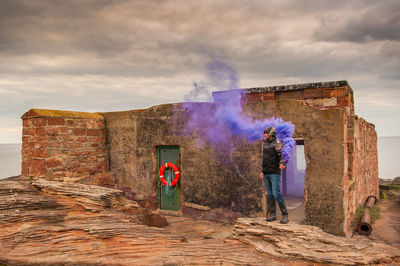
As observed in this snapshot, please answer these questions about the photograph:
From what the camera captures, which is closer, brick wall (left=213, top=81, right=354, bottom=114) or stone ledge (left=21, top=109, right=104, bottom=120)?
stone ledge (left=21, top=109, right=104, bottom=120)

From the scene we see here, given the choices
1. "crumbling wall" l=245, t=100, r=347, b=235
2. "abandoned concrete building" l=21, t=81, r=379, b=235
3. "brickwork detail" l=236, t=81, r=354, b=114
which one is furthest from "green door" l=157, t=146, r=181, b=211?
"crumbling wall" l=245, t=100, r=347, b=235

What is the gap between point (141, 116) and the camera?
1036 centimetres

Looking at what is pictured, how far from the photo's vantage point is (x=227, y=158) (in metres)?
8.93

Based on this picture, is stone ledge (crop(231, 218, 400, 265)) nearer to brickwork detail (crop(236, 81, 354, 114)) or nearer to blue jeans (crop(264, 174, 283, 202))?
blue jeans (crop(264, 174, 283, 202))

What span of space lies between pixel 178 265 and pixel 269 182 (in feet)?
7.94

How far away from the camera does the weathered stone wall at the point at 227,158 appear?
7434 mm

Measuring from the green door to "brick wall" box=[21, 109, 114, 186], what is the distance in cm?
214

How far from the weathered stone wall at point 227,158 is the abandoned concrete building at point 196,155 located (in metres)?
0.02

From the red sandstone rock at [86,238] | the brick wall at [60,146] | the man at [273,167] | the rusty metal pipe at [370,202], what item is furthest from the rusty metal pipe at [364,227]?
the brick wall at [60,146]

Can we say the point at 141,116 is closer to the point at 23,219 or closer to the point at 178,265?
the point at 23,219

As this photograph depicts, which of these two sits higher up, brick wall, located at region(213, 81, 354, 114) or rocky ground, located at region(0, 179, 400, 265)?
brick wall, located at region(213, 81, 354, 114)

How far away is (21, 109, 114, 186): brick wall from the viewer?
895cm

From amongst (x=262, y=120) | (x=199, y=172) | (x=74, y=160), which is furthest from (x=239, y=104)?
(x=74, y=160)

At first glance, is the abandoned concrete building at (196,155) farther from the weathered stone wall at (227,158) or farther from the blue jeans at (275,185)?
the blue jeans at (275,185)
